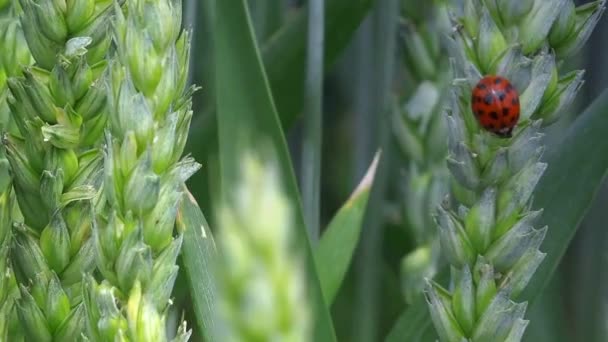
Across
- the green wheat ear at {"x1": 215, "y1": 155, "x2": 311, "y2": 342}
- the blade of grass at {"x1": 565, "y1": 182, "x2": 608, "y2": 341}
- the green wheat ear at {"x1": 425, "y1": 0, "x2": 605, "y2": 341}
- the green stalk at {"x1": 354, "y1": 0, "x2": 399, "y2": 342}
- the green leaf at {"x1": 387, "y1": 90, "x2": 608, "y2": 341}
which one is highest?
the green wheat ear at {"x1": 215, "y1": 155, "x2": 311, "y2": 342}

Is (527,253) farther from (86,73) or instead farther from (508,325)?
(86,73)

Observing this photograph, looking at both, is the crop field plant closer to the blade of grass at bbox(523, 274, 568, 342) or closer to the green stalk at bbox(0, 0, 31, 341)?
the green stalk at bbox(0, 0, 31, 341)

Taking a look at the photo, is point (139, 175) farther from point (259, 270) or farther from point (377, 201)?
point (377, 201)

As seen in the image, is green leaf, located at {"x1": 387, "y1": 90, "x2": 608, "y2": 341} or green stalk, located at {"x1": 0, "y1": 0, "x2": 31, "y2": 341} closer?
green stalk, located at {"x1": 0, "y1": 0, "x2": 31, "y2": 341}

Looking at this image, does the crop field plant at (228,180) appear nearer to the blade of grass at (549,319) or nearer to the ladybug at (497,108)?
the ladybug at (497,108)

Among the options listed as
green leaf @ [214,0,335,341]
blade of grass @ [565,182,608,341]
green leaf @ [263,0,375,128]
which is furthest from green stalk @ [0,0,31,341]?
blade of grass @ [565,182,608,341]

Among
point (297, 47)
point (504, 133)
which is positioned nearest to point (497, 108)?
point (504, 133)
